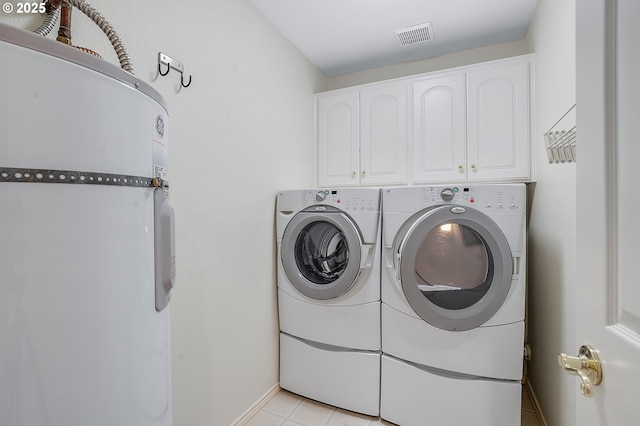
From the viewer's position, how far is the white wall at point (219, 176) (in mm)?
1332

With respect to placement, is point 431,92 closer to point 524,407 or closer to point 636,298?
point 636,298

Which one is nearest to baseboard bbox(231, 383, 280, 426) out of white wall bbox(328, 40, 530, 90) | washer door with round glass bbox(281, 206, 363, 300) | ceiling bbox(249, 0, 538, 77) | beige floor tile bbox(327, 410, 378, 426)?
beige floor tile bbox(327, 410, 378, 426)

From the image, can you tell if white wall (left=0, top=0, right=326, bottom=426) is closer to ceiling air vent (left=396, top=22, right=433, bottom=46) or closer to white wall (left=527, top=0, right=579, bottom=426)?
ceiling air vent (left=396, top=22, right=433, bottom=46)

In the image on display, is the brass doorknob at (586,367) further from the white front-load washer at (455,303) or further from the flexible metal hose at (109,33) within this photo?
the flexible metal hose at (109,33)

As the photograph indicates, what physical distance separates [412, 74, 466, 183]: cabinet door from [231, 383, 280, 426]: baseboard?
184 centimetres

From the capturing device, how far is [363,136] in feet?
7.99

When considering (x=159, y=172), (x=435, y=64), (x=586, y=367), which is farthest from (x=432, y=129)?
(x=159, y=172)

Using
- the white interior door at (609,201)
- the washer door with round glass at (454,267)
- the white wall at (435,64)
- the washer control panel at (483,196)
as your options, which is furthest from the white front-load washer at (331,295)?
the white wall at (435,64)

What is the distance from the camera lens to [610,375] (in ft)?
1.74

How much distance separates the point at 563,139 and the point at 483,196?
1.34 feet

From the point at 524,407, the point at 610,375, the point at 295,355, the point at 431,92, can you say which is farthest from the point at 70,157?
the point at 524,407

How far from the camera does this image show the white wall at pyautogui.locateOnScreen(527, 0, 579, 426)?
A: 4.35 ft

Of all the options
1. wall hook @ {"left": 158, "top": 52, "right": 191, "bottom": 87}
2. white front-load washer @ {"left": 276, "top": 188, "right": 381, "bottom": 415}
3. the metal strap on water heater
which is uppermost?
wall hook @ {"left": 158, "top": 52, "right": 191, "bottom": 87}
